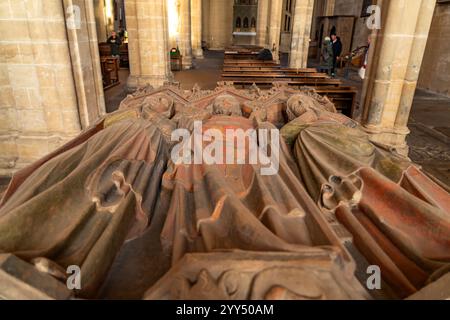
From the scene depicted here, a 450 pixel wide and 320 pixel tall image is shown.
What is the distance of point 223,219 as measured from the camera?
5.82ft

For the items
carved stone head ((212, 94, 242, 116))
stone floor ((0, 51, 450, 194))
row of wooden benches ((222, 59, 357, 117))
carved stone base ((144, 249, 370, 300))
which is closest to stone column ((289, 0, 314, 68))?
stone floor ((0, 51, 450, 194))

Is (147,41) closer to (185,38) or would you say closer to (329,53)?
(185,38)

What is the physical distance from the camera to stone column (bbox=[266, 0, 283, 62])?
16.0 m

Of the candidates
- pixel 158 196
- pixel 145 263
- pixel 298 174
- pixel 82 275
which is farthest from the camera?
pixel 298 174

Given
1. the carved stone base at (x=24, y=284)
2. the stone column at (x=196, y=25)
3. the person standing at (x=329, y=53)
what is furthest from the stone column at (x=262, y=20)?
the carved stone base at (x=24, y=284)

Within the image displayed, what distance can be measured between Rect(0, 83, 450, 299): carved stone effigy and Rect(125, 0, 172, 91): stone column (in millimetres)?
6527

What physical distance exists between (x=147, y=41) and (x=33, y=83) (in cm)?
Answer: 469

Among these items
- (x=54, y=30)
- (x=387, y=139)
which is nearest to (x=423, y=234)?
(x=387, y=139)

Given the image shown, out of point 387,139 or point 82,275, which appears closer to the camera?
point 82,275

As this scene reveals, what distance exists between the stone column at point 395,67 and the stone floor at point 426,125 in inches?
22.8

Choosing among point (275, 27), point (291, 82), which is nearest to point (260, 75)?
point (291, 82)

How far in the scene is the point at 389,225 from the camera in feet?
6.34
